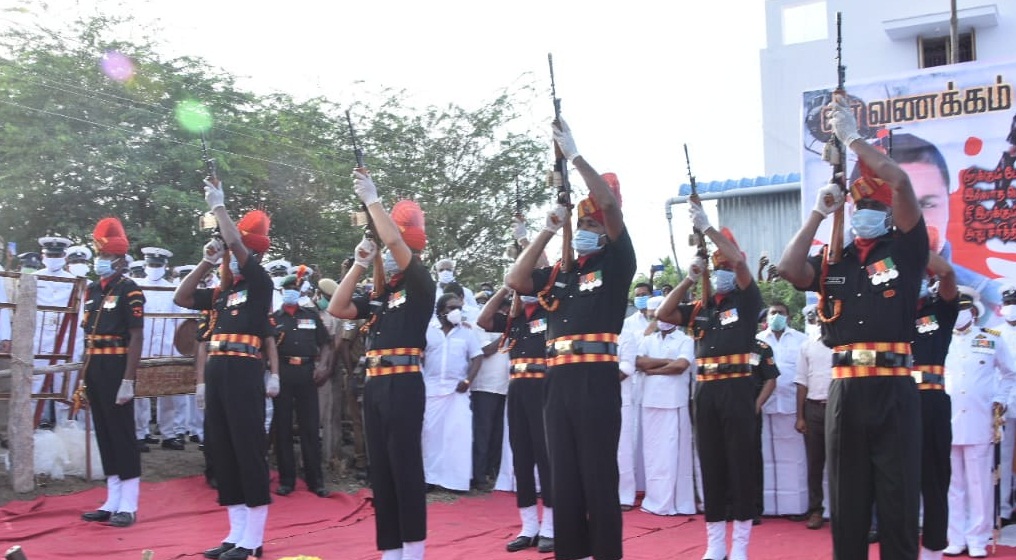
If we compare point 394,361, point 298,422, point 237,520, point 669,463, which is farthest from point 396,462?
point 669,463

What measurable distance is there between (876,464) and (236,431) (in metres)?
4.69

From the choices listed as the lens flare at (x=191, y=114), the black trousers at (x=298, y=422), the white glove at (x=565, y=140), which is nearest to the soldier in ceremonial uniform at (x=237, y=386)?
the black trousers at (x=298, y=422)

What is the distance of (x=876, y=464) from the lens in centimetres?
526

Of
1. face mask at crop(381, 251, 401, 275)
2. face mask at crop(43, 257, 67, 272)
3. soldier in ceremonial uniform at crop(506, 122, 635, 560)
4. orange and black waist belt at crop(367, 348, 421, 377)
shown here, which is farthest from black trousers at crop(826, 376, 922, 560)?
face mask at crop(43, 257, 67, 272)

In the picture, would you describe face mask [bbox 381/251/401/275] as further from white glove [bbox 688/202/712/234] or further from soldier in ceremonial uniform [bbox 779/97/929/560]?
soldier in ceremonial uniform [bbox 779/97/929/560]

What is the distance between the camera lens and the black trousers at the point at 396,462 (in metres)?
6.40

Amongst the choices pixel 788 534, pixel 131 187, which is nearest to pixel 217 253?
pixel 788 534

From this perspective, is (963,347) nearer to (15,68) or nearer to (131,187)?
(131,187)

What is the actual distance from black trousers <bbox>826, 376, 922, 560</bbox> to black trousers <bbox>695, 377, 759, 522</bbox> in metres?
2.03

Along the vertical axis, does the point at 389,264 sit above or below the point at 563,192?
→ below

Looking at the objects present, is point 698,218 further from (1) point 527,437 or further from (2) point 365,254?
(1) point 527,437

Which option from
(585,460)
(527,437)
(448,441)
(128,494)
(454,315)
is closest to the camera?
(585,460)

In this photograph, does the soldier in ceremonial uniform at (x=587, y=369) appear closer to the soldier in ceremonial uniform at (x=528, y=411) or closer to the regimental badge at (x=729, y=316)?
the regimental badge at (x=729, y=316)

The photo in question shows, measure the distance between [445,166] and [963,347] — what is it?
1367 centimetres
